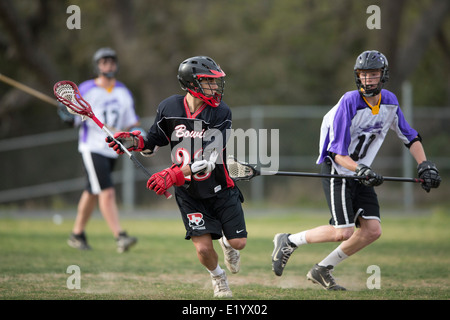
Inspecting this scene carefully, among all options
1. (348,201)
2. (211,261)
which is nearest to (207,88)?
(211,261)

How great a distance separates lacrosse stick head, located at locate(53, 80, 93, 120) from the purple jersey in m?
2.16

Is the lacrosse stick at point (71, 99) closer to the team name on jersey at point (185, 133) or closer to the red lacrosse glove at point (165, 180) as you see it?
the team name on jersey at point (185, 133)

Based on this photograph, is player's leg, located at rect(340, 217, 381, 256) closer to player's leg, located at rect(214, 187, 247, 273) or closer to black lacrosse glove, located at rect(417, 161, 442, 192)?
black lacrosse glove, located at rect(417, 161, 442, 192)

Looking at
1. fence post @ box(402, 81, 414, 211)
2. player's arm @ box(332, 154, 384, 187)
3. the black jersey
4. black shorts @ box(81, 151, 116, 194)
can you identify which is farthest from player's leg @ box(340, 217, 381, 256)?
fence post @ box(402, 81, 414, 211)

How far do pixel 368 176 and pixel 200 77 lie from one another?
63.1 inches

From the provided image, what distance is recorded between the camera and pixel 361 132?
6203mm

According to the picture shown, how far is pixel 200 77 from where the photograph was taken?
572 cm

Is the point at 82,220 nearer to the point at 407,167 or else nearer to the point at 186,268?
the point at 186,268

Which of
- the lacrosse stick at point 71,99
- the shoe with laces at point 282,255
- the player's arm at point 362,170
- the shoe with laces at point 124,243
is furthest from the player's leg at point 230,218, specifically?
the shoe with laces at point 124,243

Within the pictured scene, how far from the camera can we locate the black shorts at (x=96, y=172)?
350 inches

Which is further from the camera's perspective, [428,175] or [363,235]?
[363,235]

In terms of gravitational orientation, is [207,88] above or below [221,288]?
above

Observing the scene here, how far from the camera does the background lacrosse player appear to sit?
29.3ft

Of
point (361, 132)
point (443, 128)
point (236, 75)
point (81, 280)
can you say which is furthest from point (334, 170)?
point (236, 75)
